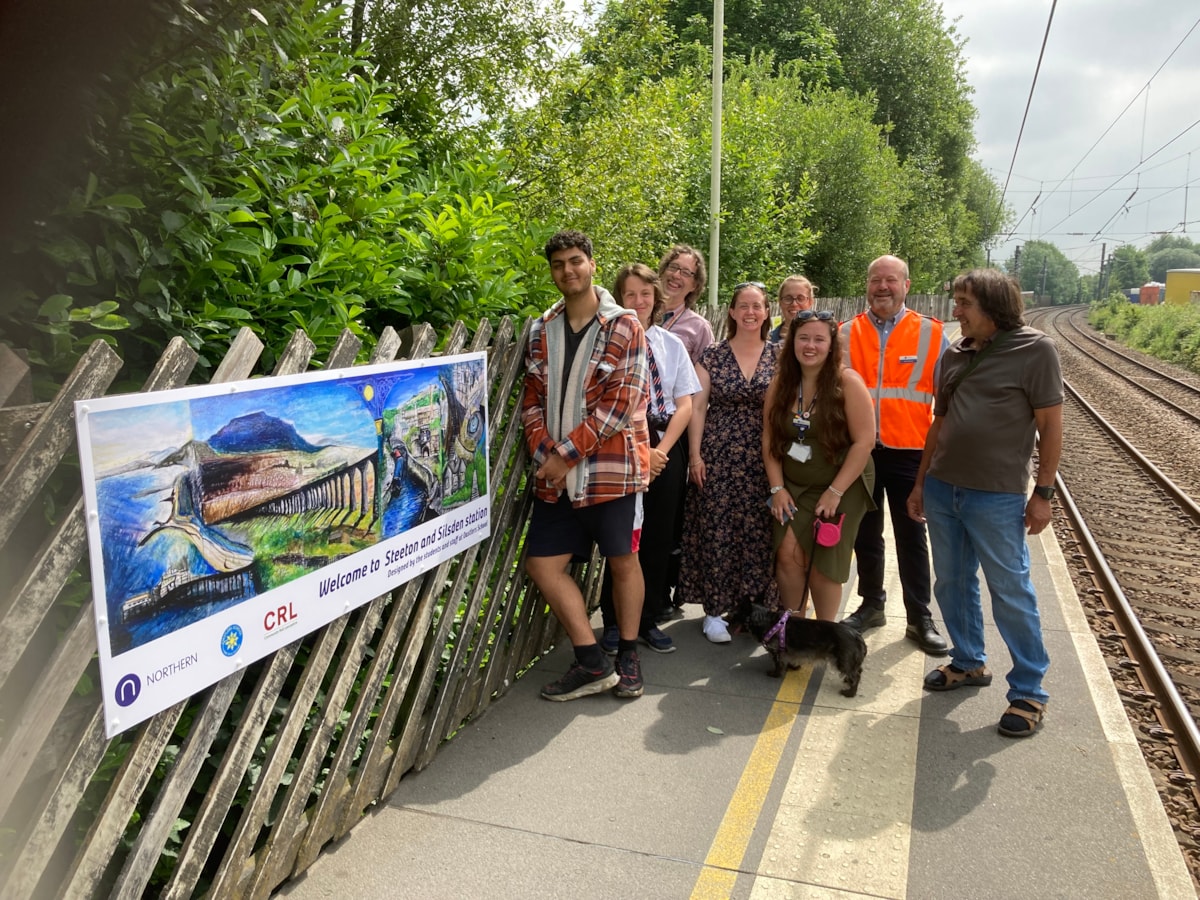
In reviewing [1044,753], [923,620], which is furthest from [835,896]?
[923,620]

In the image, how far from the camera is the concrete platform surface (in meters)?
2.88

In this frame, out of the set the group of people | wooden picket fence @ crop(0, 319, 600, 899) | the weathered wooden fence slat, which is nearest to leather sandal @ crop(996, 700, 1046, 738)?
the group of people

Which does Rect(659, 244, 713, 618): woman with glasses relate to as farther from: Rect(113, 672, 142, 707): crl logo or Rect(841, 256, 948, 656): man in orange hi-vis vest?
Rect(113, 672, 142, 707): crl logo

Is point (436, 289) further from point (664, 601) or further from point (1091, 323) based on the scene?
point (1091, 323)

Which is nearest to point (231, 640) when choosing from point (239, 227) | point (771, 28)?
point (239, 227)

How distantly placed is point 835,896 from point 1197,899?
113 centimetres

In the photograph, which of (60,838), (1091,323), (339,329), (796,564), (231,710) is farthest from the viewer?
(1091,323)

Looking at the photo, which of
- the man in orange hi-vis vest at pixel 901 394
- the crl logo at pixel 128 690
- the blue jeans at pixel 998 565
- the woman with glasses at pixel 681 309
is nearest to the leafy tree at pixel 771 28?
the woman with glasses at pixel 681 309

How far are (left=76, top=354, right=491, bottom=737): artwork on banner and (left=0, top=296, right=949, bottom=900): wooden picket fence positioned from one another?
6 cm

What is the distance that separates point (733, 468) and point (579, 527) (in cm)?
106

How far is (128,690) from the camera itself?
81.1 inches

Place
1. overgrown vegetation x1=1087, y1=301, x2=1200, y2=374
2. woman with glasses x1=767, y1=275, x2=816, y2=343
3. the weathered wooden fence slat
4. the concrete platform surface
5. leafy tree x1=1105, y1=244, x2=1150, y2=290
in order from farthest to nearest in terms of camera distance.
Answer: leafy tree x1=1105, y1=244, x2=1150, y2=290 → overgrown vegetation x1=1087, y1=301, x2=1200, y2=374 → woman with glasses x1=767, y1=275, x2=816, y2=343 → the concrete platform surface → the weathered wooden fence slat

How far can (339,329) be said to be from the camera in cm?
306

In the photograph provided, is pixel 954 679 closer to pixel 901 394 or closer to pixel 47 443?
pixel 901 394
